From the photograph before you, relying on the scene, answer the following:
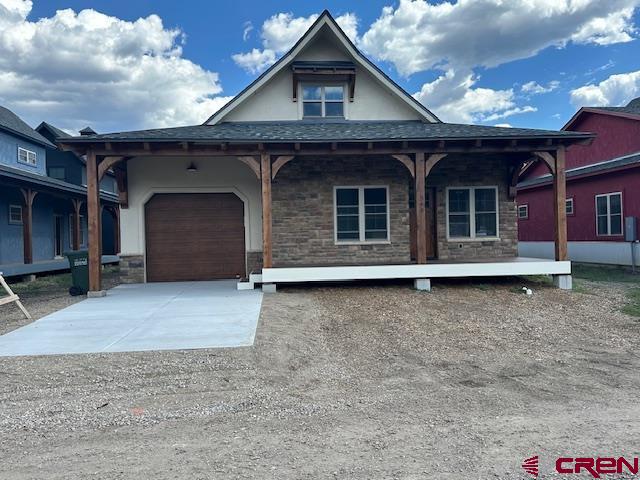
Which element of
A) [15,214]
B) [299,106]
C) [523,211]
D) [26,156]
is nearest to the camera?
[299,106]

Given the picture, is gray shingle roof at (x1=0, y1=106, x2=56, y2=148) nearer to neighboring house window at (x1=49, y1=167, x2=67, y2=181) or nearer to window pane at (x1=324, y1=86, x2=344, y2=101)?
neighboring house window at (x1=49, y1=167, x2=67, y2=181)

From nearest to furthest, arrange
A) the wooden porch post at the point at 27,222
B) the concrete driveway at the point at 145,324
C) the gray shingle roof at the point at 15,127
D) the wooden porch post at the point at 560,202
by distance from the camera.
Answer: the concrete driveway at the point at 145,324 → the wooden porch post at the point at 560,202 → the wooden porch post at the point at 27,222 → the gray shingle roof at the point at 15,127

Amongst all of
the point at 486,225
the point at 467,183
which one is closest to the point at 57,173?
the point at 467,183

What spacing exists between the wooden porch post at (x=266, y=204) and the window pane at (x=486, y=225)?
6123 mm

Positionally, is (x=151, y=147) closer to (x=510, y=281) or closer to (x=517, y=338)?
(x=517, y=338)

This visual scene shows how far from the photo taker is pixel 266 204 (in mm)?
9773

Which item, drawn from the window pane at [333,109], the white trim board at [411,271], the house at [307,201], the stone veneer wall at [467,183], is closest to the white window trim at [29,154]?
the house at [307,201]

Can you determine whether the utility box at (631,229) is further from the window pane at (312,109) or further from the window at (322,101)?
the window pane at (312,109)

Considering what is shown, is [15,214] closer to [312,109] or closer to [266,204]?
[266,204]

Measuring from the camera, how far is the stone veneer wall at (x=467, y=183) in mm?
12031

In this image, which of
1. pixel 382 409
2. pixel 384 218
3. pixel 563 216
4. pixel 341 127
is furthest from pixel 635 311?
pixel 341 127

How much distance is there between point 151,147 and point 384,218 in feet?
20.4

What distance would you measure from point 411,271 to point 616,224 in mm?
9625

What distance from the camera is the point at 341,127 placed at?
11.6 meters
